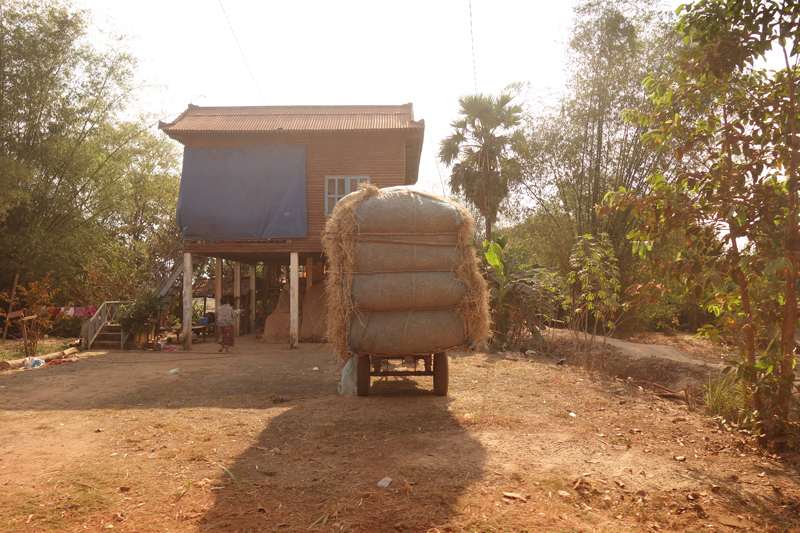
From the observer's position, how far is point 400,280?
605cm

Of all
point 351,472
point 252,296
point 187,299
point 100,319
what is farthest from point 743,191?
point 252,296

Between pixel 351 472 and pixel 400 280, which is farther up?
pixel 400 280

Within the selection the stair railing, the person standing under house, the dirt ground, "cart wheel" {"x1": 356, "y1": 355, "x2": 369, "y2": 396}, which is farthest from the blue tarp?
"cart wheel" {"x1": 356, "y1": 355, "x2": 369, "y2": 396}

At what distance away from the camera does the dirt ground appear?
3471 millimetres

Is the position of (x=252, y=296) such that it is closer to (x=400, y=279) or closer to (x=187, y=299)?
(x=187, y=299)

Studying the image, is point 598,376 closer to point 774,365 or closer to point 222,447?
point 774,365

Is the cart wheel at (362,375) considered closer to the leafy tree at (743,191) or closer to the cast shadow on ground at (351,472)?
the cast shadow on ground at (351,472)

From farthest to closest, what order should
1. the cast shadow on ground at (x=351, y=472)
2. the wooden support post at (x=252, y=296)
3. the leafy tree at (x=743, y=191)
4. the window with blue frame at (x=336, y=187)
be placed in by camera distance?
the wooden support post at (x=252, y=296) < the window with blue frame at (x=336, y=187) < the leafy tree at (x=743, y=191) < the cast shadow on ground at (x=351, y=472)

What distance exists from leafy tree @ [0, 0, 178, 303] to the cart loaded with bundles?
14.4 m

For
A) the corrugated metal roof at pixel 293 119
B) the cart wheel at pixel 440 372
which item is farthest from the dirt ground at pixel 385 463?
the corrugated metal roof at pixel 293 119

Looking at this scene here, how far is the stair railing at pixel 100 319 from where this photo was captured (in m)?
14.2

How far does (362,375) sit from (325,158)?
29.9 feet

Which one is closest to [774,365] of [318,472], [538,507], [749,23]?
[538,507]

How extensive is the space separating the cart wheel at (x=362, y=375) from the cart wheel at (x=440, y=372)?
96 cm
